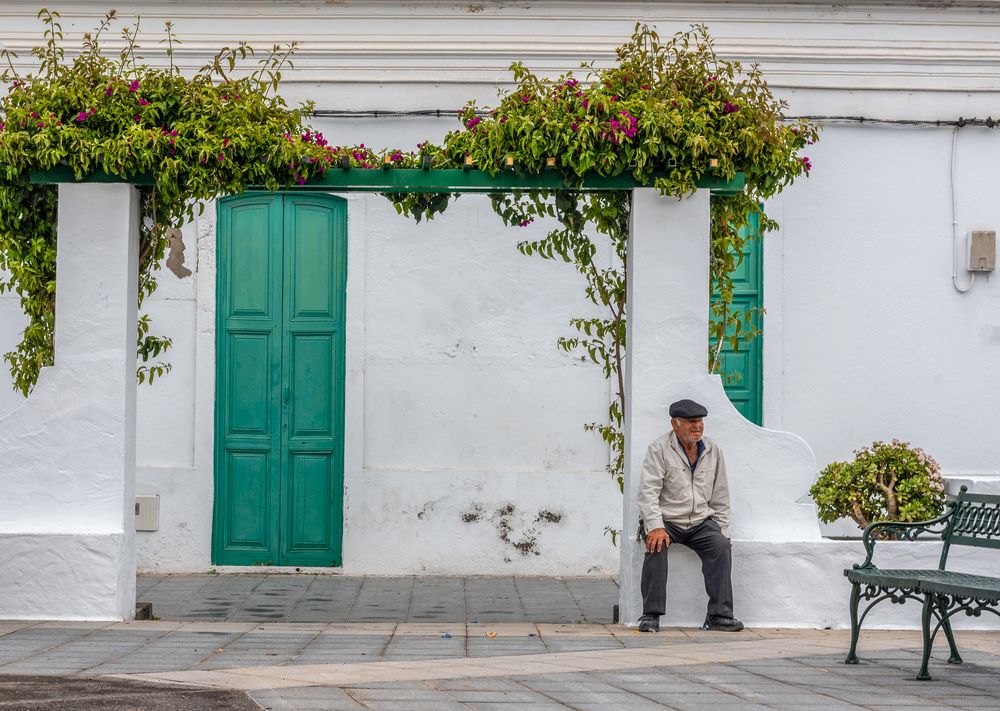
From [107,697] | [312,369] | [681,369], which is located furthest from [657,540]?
[312,369]

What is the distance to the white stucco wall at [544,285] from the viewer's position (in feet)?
36.0

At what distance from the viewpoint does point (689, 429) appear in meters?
7.72

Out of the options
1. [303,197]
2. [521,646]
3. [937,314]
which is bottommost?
[521,646]

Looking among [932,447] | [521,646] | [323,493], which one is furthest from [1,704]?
[932,447]

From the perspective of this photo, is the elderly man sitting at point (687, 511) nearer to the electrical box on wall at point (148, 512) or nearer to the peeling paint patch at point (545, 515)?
the peeling paint patch at point (545, 515)

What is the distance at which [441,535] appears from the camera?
10922 mm

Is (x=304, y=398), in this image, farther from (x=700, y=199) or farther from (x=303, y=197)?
(x=700, y=199)

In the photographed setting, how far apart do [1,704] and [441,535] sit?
19.8 ft

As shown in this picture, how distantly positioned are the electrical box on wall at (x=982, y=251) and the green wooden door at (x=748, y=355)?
170cm

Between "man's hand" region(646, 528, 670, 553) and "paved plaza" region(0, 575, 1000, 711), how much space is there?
0.49m

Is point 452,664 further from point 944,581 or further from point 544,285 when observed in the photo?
point 544,285

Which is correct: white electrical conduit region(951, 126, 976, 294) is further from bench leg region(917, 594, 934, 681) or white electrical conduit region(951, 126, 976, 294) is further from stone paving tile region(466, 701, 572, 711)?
stone paving tile region(466, 701, 572, 711)

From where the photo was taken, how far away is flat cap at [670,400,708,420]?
770 centimetres

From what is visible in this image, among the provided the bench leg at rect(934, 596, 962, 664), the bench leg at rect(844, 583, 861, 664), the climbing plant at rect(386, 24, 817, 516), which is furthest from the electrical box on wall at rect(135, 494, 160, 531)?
the bench leg at rect(934, 596, 962, 664)
